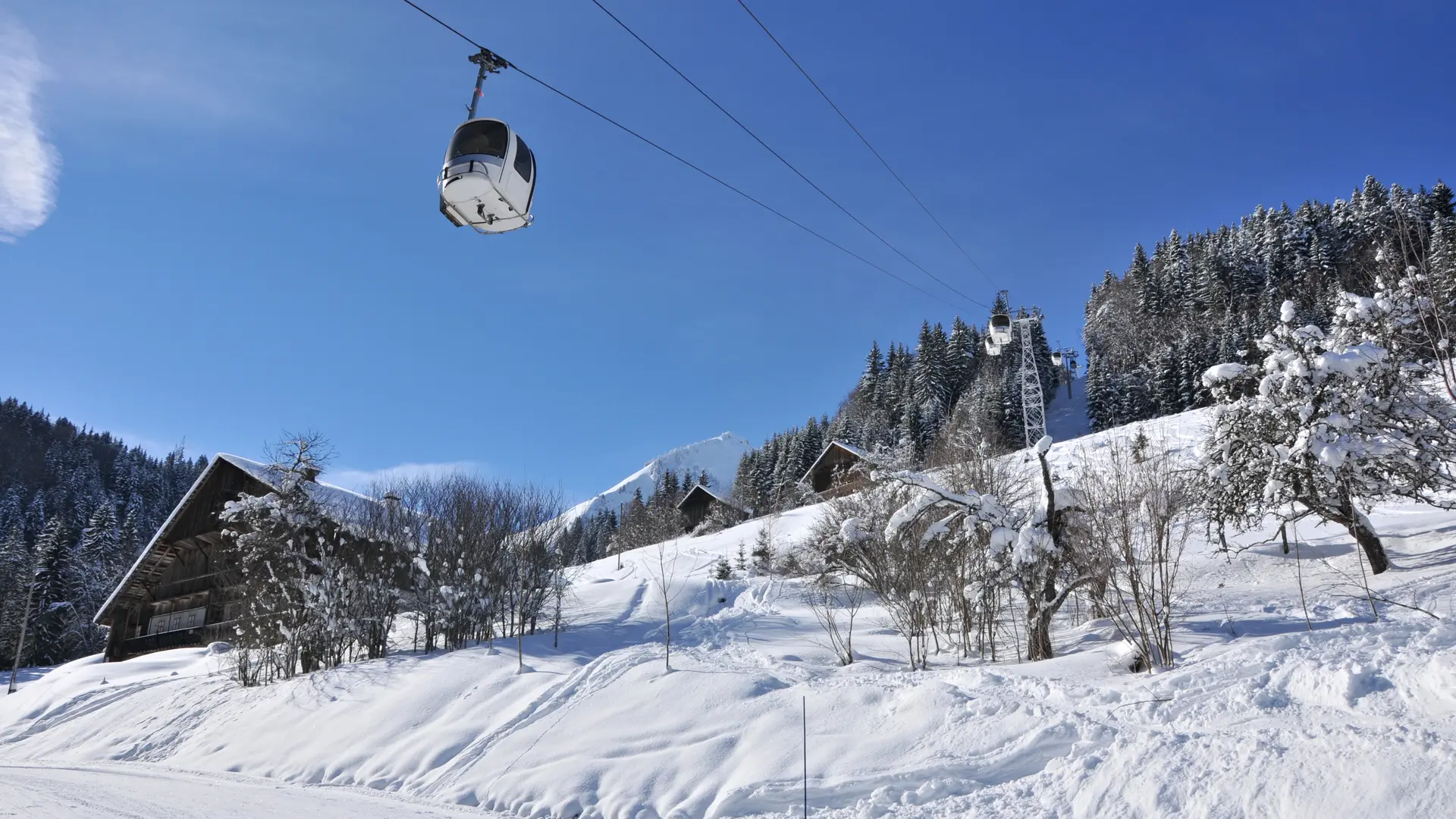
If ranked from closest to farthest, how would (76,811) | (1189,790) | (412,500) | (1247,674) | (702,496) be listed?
(1189,790)
(1247,674)
(76,811)
(412,500)
(702,496)

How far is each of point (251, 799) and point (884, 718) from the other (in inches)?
307

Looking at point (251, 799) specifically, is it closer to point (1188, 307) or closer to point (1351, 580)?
point (1351, 580)

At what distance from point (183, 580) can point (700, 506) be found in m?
34.0

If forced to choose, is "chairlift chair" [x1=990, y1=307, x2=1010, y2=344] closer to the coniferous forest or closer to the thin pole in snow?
the coniferous forest

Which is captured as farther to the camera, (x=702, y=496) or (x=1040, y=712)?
(x=702, y=496)

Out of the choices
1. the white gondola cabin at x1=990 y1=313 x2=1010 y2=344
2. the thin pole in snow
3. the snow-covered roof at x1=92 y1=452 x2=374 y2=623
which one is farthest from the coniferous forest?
the thin pole in snow

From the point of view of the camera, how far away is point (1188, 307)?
7538cm

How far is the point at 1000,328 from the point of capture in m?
22.8

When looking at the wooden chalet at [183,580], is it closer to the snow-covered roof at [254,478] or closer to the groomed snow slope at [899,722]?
the snow-covered roof at [254,478]

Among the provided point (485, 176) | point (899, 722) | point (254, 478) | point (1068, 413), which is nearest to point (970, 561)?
point (899, 722)

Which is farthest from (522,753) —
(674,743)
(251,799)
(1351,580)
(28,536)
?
(28,536)

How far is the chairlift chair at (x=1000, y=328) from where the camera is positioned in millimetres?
22609

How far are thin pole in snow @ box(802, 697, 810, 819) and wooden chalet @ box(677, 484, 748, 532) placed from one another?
44455mm

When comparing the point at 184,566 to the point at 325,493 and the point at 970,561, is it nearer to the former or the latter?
the point at 325,493
